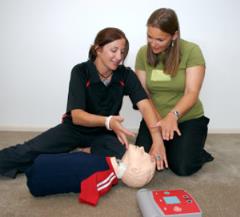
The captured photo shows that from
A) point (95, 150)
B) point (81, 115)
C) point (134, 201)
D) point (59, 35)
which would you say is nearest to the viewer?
point (134, 201)

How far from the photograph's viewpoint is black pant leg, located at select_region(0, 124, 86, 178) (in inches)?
60.7

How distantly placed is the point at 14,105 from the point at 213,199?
1.51 metres

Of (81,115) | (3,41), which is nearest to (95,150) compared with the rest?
(81,115)

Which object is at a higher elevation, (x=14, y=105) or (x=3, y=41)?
(x=3, y=41)

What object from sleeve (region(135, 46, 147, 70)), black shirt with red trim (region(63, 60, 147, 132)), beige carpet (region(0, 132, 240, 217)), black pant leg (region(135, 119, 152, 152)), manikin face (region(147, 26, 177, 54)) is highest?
manikin face (region(147, 26, 177, 54))

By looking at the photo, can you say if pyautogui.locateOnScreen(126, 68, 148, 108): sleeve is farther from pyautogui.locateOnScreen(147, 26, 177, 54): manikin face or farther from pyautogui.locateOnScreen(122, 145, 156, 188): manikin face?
pyautogui.locateOnScreen(122, 145, 156, 188): manikin face

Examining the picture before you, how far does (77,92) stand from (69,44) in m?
0.73

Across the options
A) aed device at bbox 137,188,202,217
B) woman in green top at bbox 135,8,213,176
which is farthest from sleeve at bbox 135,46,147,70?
aed device at bbox 137,188,202,217

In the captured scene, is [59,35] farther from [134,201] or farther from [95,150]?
[134,201]

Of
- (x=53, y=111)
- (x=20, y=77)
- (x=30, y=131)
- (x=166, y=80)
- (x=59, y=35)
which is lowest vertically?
(x=30, y=131)

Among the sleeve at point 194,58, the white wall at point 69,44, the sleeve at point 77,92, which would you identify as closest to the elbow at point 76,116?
the sleeve at point 77,92

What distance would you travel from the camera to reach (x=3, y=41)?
7.16 feet

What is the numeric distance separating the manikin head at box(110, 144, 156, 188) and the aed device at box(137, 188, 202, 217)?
0.11m

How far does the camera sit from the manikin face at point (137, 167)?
1.40 m
